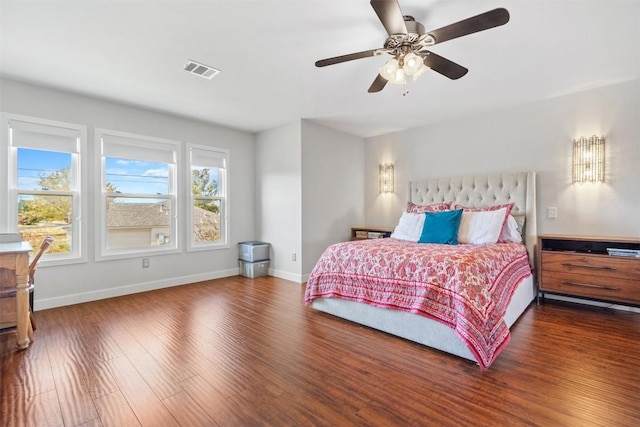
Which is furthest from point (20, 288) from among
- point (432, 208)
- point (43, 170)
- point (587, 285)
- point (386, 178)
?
point (587, 285)

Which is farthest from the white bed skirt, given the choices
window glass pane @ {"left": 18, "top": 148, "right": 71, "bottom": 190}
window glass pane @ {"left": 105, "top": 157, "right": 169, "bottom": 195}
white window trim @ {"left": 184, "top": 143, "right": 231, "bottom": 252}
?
window glass pane @ {"left": 18, "top": 148, "right": 71, "bottom": 190}

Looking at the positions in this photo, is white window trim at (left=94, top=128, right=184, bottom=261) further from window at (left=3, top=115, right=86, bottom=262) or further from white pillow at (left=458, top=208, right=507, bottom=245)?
white pillow at (left=458, top=208, right=507, bottom=245)

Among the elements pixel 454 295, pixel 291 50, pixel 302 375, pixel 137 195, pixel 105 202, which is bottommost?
pixel 302 375

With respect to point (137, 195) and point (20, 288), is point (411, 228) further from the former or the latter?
point (20, 288)

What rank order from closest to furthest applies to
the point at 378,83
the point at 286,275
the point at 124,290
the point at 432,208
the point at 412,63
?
1. the point at 412,63
2. the point at 378,83
3. the point at 124,290
4. the point at 432,208
5. the point at 286,275

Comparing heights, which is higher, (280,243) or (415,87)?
(415,87)

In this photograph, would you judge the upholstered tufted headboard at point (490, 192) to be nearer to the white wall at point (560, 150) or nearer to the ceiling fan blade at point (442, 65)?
the white wall at point (560, 150)

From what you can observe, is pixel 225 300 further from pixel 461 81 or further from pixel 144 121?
pixel 461 81

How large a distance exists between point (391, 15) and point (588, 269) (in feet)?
10.7

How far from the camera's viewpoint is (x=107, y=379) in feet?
6.36

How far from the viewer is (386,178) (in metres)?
5.25

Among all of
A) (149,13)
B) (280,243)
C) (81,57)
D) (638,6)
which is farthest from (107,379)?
(638,6)

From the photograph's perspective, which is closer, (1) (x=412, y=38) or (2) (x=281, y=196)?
(1) (x=412, y=38)

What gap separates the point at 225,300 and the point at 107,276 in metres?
1.61
